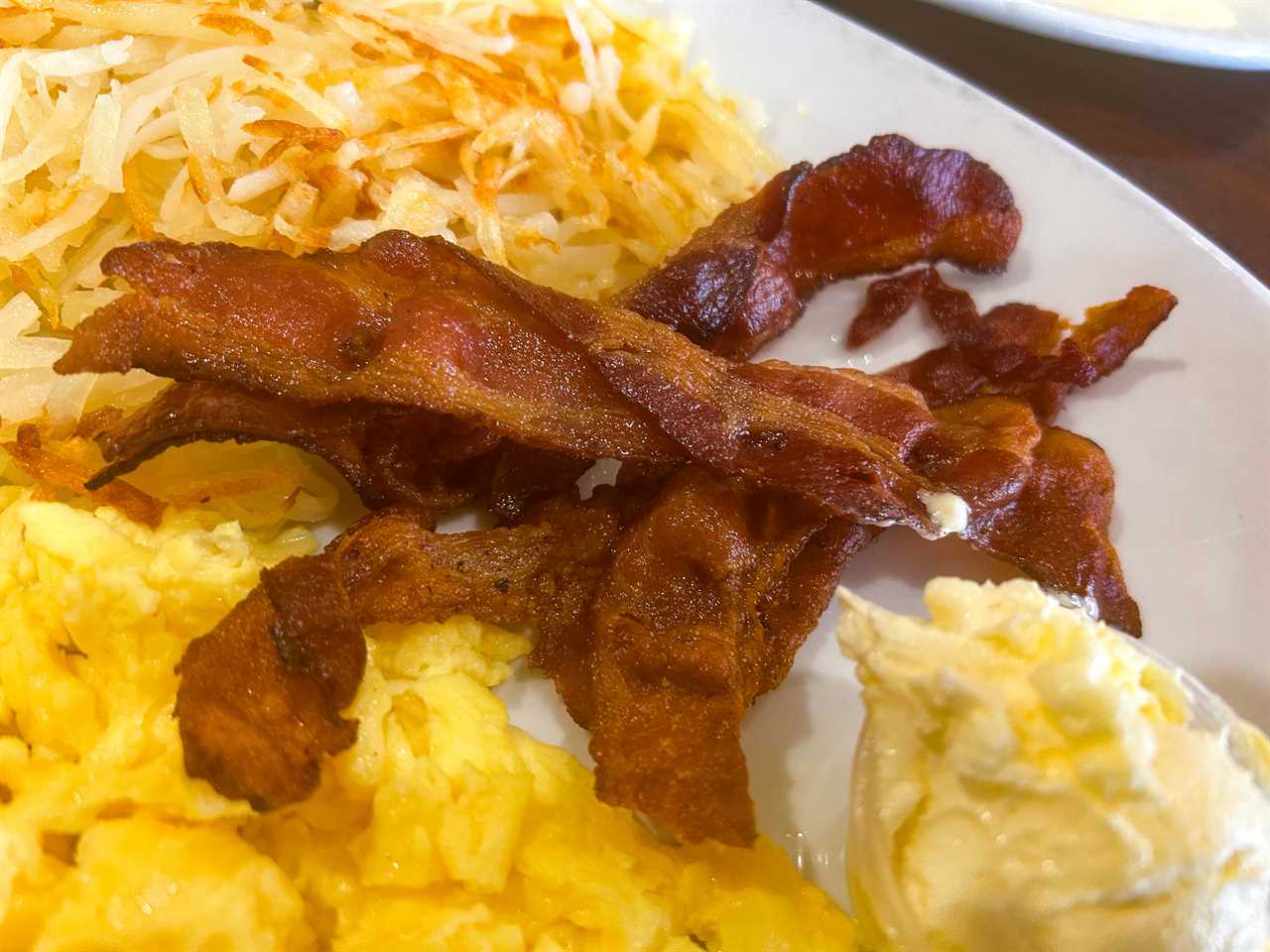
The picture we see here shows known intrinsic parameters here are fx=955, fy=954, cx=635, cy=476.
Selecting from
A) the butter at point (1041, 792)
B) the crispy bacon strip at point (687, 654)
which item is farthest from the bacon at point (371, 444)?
the butter at point (1041, 792)

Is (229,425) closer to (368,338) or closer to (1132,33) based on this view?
(368,338)

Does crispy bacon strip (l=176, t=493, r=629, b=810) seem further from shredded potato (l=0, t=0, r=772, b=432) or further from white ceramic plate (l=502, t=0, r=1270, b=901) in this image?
shredded potato (l=0, t=0, r=772, b=432)

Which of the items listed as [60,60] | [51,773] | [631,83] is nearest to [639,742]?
[51,773]

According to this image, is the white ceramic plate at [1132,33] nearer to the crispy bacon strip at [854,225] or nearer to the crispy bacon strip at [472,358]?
the crispy bacon strip at [854,225]

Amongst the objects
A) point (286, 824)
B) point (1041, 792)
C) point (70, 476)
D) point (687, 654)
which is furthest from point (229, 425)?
point (1041, 792)

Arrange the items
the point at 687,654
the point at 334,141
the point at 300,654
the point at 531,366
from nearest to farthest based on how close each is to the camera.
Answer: the point at 300,654 < the point at 687,654 < the point at 531,366 < the point at 334,141

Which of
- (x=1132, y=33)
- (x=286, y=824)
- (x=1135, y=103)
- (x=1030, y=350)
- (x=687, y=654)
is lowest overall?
(x=286, y=824)

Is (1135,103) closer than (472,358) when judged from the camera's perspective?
No
